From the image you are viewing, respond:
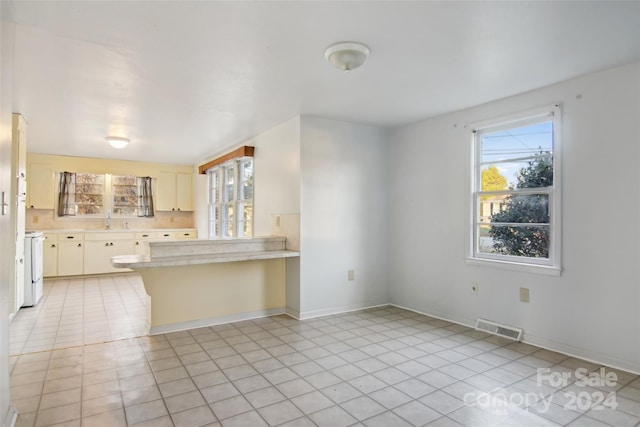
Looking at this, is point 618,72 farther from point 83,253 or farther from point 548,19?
point 83,253

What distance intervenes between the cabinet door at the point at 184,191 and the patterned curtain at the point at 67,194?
191cm

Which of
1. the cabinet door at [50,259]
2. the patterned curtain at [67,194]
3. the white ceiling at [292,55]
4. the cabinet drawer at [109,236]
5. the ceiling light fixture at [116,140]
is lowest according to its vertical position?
the cabinet door at [50,259]

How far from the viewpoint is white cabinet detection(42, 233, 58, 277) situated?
6473 mm

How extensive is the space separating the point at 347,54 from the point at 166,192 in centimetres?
652

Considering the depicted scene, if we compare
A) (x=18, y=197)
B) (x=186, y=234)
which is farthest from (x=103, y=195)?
(x=18, y=197)

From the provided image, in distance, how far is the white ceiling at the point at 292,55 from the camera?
2.03 metres

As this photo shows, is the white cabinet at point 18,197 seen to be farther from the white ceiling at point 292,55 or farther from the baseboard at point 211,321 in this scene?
the baseboard at point 211,321

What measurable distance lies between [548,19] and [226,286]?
11.9 feet

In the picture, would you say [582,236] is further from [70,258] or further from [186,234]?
[70,258]

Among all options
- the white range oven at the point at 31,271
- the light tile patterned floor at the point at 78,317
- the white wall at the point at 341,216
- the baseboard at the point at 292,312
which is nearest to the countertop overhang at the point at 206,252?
the white wall at the point at 341,216

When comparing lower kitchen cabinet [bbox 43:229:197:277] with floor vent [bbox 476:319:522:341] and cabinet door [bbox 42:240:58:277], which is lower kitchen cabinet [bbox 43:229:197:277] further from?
floor vent [bbox 476:319:522:341]

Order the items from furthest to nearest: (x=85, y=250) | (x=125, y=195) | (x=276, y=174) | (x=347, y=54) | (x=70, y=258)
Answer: (x=125, y=195), (x=85, y=250), (x=70, y=258), (x=276, y=174), (x=347, y=54)

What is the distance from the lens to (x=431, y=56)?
2.60 metres

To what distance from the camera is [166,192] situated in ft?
26.0
